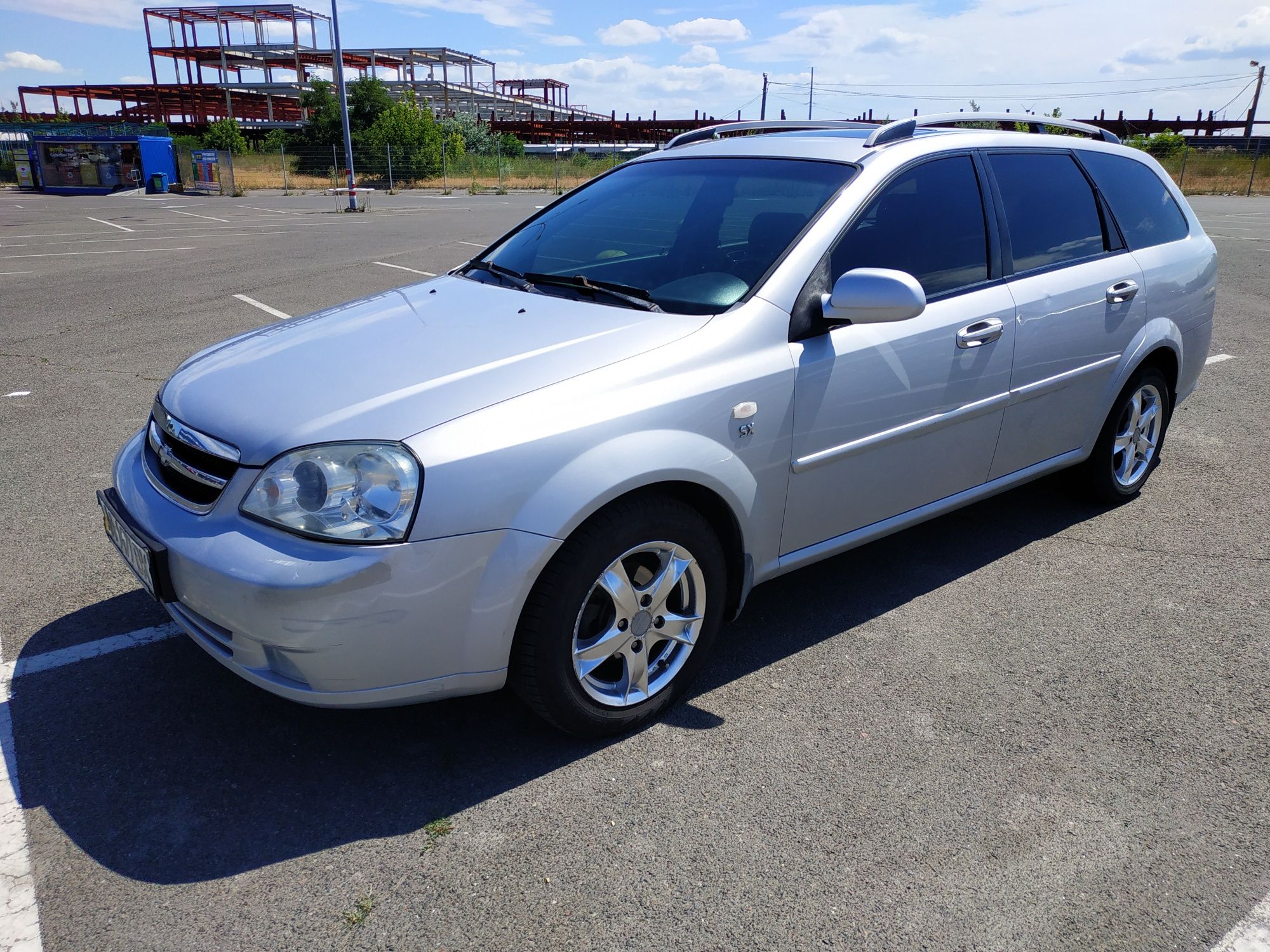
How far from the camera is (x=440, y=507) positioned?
92.6 inches

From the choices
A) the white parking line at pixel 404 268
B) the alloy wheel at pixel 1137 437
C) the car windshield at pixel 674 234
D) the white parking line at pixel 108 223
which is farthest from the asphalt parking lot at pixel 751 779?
the white parking line at pixel 108 223

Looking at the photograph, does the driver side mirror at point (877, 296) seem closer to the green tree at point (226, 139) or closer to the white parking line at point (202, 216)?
the white parking line at point (202, 216)

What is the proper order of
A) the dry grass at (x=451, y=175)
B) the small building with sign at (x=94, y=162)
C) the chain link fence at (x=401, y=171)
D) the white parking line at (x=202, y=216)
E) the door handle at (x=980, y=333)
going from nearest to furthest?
1. the door handle at (x=980, y=333)
2. the white parking line at (x=202, y=216)
3. the small building with sign at (x=94, y=162)
4. the chain link fence at (x=401, y=171)
5. the dry grass at (x=451, y=175)

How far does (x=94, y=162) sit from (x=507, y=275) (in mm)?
36479

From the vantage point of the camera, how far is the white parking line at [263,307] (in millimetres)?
9258

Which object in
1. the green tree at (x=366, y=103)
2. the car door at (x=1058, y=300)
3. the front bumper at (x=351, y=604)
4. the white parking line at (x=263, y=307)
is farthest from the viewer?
the green tree at (x=366, y=103)

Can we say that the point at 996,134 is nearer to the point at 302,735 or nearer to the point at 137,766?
the point at 302,735

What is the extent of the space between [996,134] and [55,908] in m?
4.15

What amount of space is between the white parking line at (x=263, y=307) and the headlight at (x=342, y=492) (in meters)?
6.94

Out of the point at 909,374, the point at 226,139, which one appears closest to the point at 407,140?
the point at 226,139

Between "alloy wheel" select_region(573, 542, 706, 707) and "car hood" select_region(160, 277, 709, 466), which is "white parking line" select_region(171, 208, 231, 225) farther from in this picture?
"alloy wheel" select_region(573, 542, 706, 707)

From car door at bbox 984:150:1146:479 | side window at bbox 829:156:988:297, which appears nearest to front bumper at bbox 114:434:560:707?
side window at bbox 829:156:988:297

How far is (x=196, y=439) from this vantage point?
8.85 ft

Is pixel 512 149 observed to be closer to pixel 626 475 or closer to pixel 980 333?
pixel 980 333
